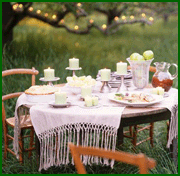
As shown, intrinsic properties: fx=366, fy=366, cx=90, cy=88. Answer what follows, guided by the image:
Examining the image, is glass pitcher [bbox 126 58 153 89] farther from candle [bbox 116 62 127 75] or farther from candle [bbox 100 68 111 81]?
candle [bbox 100 68 111 81]

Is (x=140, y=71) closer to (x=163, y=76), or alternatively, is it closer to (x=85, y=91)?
(x=163, y=76)

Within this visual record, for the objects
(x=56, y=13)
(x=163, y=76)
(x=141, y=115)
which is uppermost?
(x=56, y=13)

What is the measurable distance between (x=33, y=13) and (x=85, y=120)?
401 centimetres

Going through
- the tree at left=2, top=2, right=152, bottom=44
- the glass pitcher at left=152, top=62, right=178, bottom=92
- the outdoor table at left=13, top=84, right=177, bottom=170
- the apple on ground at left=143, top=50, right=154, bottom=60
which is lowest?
the outdoor table at left=13, top=84, right=177, bottom=170

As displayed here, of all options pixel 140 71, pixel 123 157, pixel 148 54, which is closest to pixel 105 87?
pixel 140 71

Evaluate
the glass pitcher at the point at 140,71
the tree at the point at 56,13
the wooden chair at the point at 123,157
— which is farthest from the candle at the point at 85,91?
the tree at the point at 56,13

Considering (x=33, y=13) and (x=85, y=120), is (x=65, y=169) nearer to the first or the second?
(x=85, y=120)

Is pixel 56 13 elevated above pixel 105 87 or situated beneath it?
elevated above

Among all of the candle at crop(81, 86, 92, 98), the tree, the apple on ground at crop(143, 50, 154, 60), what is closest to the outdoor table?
the candle at crop(81, 86, 92, 98)

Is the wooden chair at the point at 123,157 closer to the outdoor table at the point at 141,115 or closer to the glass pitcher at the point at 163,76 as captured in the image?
the outdoor table at the point at 141,115

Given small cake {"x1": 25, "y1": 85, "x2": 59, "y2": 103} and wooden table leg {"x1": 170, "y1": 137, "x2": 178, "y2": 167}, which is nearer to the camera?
small cake {"x1": 25, "y1": 85, "x2": 59, "y2": 103}

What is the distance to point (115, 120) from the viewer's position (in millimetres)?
2621

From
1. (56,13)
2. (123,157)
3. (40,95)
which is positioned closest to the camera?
(123,157)

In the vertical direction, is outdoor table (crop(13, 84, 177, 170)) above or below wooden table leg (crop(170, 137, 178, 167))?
above
